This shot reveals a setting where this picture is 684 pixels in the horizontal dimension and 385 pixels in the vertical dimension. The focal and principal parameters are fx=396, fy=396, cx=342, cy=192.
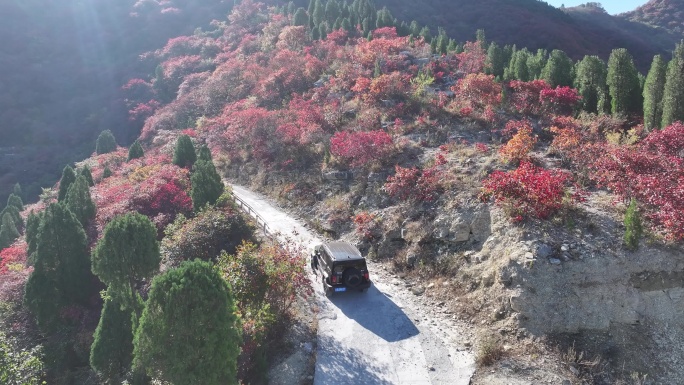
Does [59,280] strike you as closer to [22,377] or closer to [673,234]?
[22,377]

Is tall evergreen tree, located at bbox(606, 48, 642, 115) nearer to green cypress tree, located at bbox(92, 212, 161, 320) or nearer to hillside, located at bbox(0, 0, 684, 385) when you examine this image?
hillside, located at bbox(0, 0, 684, 385)

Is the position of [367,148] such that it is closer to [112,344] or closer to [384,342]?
[384,342]

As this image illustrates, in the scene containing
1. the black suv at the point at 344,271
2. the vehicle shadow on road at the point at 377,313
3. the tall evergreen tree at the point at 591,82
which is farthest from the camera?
the tall evergreen tree at the point at 591,82

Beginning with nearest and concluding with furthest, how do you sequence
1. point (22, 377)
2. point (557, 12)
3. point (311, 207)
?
point (22, 377), point (311, 207), point (557, 12)

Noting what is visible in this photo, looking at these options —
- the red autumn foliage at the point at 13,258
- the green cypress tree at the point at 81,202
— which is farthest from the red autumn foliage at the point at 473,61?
the red autumn foliage at the point at 13,258

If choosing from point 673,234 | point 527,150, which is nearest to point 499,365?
point 673,234

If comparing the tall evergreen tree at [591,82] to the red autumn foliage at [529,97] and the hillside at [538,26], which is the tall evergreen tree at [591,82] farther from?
the hillside at [538,26]
